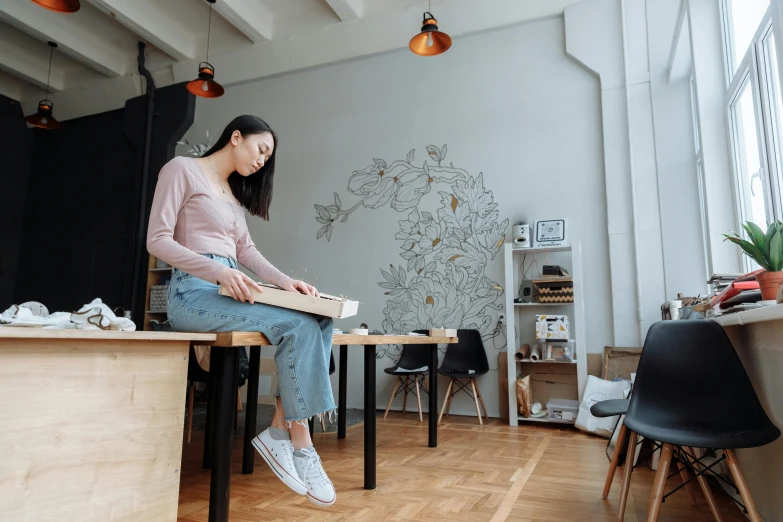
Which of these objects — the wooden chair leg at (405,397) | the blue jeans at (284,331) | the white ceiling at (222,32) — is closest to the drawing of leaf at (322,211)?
the white ceiling at (222,32)

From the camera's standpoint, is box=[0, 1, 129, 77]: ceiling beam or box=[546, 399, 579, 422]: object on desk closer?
box=[546, 399, 579, 422]: object on desk

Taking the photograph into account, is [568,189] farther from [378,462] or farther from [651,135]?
[378,462]

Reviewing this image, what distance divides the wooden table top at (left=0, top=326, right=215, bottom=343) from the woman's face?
2.21ft

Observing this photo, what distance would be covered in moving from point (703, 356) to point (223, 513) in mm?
1662

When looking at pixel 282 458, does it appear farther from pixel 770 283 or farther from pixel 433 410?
pixel 433 410

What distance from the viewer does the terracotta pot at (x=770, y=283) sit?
183 centimetres

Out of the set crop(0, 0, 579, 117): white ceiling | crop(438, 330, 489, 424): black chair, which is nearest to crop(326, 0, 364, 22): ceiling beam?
crop(0, 0, 579, 117): white ceiling

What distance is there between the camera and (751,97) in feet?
10.5

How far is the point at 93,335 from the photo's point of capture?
1.20 m

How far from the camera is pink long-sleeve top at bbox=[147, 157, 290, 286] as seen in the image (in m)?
1.63

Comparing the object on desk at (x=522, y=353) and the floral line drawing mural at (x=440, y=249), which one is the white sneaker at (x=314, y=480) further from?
the floral line drawing mural at (x=440, y=249)

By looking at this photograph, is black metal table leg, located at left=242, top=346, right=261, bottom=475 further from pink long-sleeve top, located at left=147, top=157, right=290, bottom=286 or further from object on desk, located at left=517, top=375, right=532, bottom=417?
object on desk, located at left=517, top=375, right=532, bottom=417

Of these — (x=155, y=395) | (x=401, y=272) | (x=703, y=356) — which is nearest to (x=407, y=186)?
(x=401, y=272)

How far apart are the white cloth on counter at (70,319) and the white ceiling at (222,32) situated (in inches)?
205
